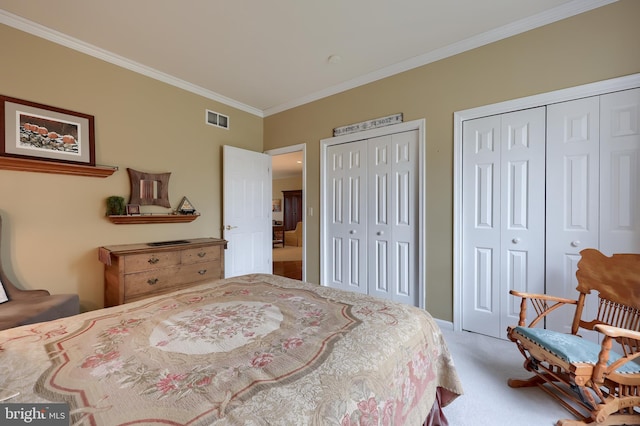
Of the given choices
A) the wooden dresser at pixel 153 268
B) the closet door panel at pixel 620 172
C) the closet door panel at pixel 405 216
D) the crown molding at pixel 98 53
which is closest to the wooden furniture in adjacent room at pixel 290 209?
the crown molding at pixel 98 53

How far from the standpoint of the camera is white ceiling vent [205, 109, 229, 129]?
11.7 ft

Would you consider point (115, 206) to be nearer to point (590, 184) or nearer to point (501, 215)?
point (501, 215)

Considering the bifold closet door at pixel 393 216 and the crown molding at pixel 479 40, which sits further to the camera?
the bifold closet door at pixel 393 216

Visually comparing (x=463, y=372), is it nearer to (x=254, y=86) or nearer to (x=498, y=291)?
(x=498, y=291)

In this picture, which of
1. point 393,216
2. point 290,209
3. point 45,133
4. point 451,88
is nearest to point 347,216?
point 393,216

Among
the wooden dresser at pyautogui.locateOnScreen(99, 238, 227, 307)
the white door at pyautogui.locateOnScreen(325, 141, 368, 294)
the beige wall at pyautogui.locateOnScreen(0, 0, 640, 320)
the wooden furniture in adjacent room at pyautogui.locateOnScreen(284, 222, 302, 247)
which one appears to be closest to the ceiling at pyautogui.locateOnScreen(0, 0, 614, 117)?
the beige wall at pyautogui.locateOnScreen(0, 0, 640, 320)

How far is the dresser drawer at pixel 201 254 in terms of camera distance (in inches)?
110

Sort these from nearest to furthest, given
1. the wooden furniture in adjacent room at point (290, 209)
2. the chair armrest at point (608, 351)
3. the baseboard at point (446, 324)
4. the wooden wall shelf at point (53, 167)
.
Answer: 1. the chair armrest at point (608, 351)
2. the wooden wall shelf at point (53, 167)
3. the baseboard at point (446, 324)
4. the wooden furniture in adjacent room at point (290, 209)

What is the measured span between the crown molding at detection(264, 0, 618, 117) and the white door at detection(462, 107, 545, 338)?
2.29 ft

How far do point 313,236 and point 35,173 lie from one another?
2.86 meters

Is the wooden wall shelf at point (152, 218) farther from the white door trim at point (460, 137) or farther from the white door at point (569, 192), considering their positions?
the white door at point (569, 192)

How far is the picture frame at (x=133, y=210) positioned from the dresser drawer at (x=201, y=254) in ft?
2.19

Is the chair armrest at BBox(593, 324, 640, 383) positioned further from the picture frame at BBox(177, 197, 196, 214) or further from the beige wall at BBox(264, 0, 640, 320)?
the picture frame at BBox(177, 197, 196, 214)

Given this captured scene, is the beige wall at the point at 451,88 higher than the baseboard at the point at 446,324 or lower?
higher
